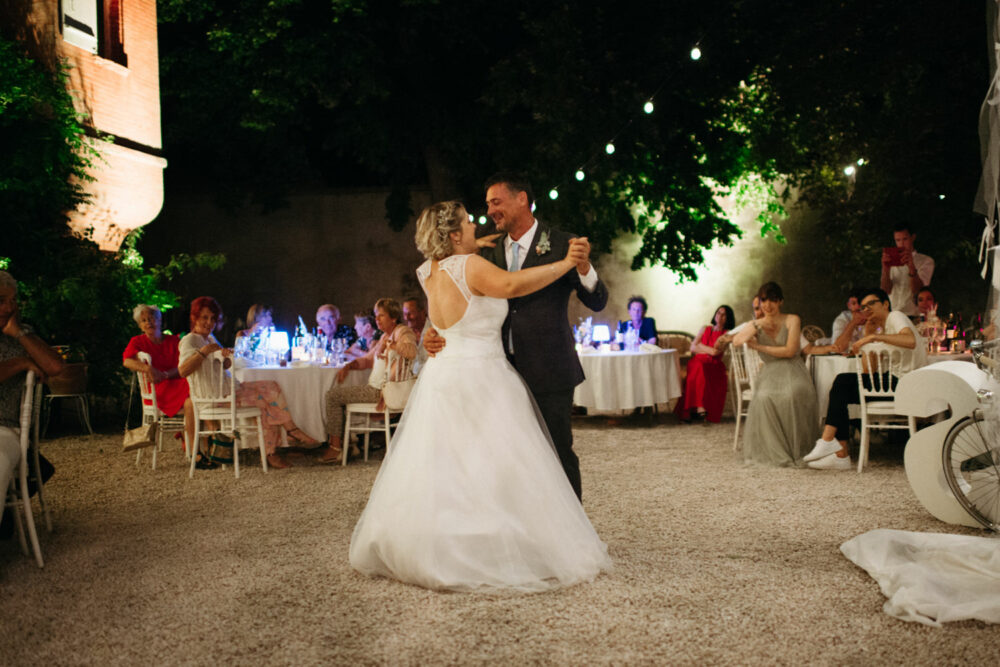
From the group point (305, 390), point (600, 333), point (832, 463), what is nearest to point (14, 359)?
point (305, 390)

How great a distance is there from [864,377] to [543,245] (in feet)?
11.7

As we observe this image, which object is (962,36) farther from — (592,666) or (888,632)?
(592,666)

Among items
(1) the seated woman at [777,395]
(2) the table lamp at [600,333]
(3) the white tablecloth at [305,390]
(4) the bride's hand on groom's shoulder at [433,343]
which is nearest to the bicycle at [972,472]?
(1) the seated woman at [777,395]

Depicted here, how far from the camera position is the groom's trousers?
3812mm

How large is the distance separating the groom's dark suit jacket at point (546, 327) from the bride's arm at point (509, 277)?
163mm

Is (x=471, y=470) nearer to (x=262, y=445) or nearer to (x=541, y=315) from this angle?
(x=541, y=315)

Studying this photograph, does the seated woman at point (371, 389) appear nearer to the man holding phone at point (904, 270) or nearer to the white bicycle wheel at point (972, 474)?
the white bicycle wheel at point (972, 474)

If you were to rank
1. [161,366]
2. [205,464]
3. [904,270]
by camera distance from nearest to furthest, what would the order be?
[205,464] → [161,366] → [904,270]

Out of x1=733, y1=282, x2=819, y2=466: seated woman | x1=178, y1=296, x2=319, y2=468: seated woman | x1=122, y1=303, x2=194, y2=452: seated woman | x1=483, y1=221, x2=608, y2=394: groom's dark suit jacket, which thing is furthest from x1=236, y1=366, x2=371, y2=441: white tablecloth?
x1=483, y1=221, x2=608, y2=394: groom's dark suit jacket

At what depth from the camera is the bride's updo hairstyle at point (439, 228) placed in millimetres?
3674

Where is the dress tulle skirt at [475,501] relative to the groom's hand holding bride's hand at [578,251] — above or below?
below

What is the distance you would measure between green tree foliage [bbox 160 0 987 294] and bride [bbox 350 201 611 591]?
27.0 ft

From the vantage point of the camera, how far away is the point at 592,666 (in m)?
2.63

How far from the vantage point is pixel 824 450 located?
241 inches
